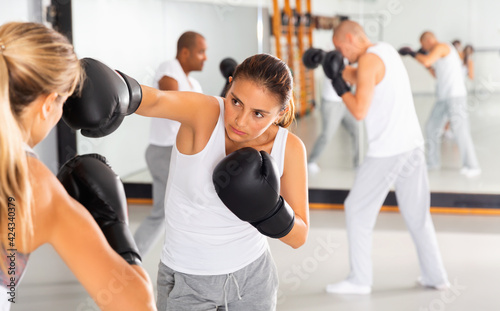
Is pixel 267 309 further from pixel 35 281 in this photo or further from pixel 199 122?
pixel 35 281

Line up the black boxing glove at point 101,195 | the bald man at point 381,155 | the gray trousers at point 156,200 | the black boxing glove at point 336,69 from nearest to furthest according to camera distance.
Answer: the black boxing glove at point 101,195
the bald man at point 381,155
the black boxing glove at point 336,69
the gray trousers at point 156,200

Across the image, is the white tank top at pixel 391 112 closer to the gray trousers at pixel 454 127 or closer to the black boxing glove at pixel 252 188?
the black boxing glove at pixel 252 188

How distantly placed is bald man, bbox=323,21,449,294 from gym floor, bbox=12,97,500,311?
7.0 inches

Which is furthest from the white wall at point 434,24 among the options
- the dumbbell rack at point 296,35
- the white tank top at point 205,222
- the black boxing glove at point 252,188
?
the black boxing glove at point 252,188

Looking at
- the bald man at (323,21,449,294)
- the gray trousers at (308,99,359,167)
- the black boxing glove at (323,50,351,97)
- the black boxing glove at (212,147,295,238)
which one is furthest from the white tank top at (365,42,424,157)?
the gray trousers at (308,99,359,167)

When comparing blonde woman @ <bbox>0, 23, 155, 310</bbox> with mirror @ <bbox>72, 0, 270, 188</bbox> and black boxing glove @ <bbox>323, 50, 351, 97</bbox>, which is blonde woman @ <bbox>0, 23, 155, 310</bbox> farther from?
mirror @ <bbox>72, 0, 270, 188</bbox>

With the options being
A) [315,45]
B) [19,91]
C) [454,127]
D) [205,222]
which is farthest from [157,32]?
[19,91]

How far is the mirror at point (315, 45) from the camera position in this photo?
515 cm

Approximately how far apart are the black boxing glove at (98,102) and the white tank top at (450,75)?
4092 millimetres

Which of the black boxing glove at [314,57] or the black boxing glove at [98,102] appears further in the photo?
the black boxing glove at [314,57]

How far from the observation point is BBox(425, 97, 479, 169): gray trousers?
520 cm

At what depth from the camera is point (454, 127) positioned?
17.2 ft

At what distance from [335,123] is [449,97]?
3.16ft

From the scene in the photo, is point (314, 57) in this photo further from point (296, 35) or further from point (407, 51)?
point (296, 35)
